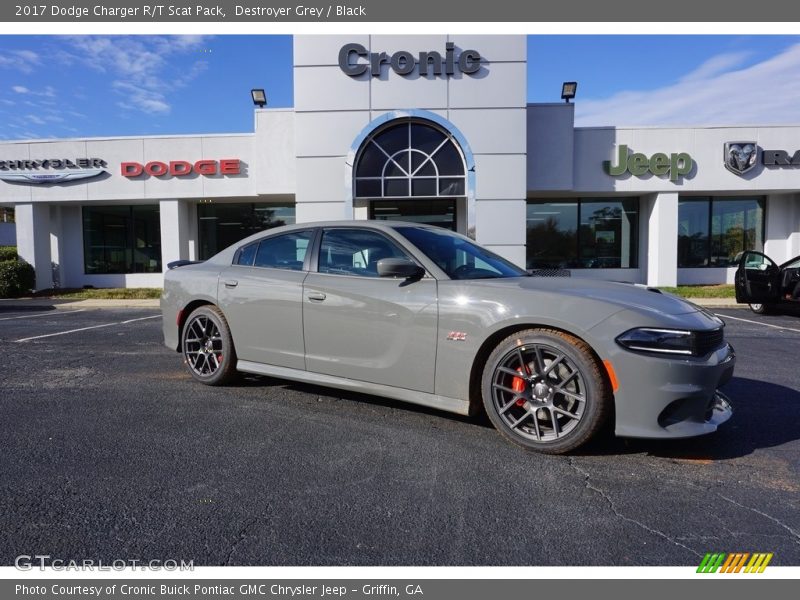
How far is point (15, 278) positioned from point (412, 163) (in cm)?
1344

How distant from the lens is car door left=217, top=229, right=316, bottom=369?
163 inches

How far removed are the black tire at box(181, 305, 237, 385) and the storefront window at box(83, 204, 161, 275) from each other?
15295mm

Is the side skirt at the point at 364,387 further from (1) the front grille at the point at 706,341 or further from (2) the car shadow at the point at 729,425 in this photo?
(1) the front grille at the point at 706,341

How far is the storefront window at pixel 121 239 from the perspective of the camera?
1853cm

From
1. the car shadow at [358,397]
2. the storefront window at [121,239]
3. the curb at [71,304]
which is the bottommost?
the car shadow at [358,397]

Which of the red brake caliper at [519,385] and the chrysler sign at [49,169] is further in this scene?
the chrysler sign at [49,169]

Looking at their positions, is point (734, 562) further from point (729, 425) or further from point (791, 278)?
point (791, 278)

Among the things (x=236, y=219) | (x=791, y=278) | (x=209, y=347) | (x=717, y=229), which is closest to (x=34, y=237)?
(x=236, y=219)

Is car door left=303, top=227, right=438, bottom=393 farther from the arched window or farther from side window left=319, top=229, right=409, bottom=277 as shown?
the arched window

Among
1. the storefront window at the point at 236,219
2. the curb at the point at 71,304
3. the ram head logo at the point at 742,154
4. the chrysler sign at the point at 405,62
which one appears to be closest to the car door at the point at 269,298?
the curb at the point at 71,304

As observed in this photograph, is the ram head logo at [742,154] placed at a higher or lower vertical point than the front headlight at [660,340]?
higher

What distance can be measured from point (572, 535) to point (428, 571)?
2.29 ft

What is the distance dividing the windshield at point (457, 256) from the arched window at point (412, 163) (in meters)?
9.90

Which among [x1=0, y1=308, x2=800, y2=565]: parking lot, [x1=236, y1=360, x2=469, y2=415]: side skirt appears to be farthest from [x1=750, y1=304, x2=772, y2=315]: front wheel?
[x1=236, y1=360, x2=469, y2=415]: side skirt
